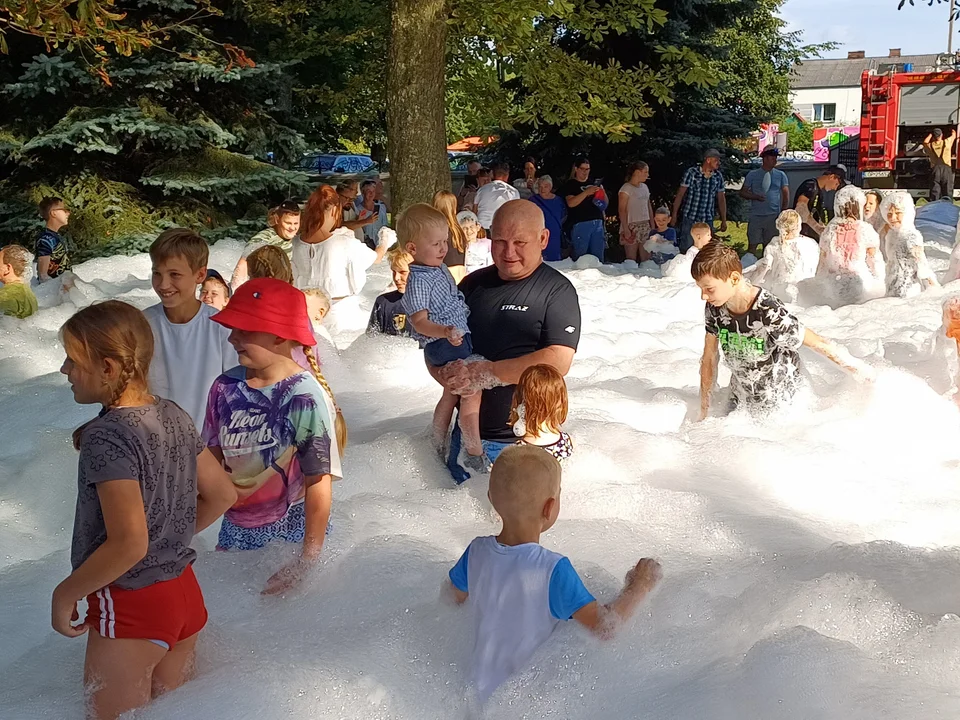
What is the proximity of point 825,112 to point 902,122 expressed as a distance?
228 feet

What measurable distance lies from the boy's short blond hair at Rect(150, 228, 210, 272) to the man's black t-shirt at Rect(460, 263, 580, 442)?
1183 mm

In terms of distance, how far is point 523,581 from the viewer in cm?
313

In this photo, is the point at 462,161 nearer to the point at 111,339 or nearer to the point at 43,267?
the point at 43,267

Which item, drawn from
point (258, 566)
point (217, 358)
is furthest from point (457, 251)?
point (258, 566)

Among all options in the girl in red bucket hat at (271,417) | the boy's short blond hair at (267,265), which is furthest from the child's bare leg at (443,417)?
the girl in red bucket hat at (271,417)

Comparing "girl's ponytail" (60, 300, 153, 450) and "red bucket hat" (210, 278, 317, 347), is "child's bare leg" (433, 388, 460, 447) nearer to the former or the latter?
"red bucket hat" (210, 278, 317, 347)

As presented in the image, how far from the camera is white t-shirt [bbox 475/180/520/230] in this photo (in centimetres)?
1172

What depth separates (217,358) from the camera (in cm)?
456

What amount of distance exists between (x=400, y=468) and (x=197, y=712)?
2463 millimetres

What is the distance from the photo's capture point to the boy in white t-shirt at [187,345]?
448cm

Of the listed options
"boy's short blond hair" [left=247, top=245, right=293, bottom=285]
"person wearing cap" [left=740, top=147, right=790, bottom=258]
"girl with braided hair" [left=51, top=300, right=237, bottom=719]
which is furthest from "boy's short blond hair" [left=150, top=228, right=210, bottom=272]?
"person wearing cap" [left=740, top=147, right=790, bottom=258]

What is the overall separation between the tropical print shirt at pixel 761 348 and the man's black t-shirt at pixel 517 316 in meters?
1.54

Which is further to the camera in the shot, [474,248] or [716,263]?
[474,248]

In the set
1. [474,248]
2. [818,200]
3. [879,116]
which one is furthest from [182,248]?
[879,116]
